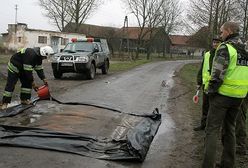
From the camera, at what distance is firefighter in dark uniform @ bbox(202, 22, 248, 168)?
550 cm

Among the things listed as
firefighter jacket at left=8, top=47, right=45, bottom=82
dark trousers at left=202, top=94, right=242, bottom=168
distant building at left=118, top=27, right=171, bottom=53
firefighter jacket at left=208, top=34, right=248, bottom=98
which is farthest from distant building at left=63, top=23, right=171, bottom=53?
firefighter jacket at left=208, top=34, right=248, bottom=98

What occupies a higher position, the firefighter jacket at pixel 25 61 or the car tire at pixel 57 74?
the firefighter jacket at pixel 25 61

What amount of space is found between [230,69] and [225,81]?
0.18m

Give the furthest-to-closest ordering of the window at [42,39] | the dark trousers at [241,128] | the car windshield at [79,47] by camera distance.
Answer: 1. the window at [42,39]
2. the car windshield at [79,47]
3. the dark trousers at [241,128]

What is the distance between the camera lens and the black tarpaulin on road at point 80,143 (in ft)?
20.3

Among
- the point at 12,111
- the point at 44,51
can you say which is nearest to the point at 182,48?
the point at 44,51

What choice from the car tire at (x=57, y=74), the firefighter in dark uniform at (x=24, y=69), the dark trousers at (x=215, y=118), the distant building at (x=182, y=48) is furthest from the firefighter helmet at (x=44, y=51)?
the distant building at (x=182, y=48)

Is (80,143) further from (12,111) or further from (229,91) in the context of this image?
(12,111)

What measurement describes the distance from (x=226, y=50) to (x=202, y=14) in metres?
33.3

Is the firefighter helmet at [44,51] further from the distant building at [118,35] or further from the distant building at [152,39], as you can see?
the distant building at [152,39]

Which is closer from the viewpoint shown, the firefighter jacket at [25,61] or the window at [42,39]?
the firefighter jacket at [25,61]

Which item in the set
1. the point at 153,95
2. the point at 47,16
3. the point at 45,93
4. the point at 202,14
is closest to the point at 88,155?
the point at 45,93

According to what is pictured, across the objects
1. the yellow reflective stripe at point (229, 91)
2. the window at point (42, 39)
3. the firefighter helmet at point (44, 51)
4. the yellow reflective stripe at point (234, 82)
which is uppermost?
the window at point (42, 39)

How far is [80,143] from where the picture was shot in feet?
21.1
